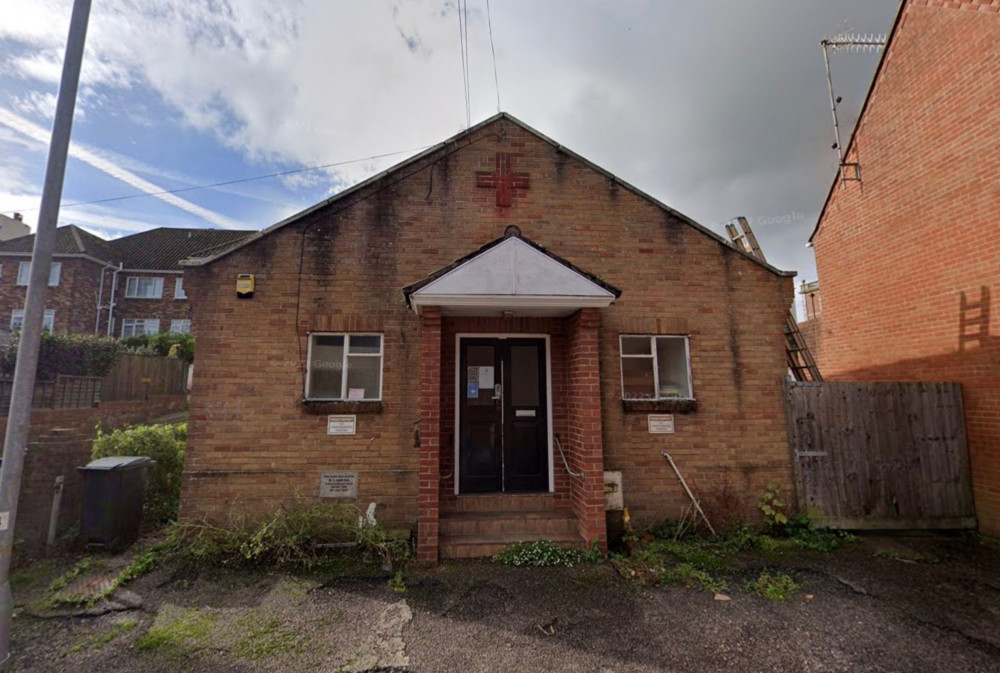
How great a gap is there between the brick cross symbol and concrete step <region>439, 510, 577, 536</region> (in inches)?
174

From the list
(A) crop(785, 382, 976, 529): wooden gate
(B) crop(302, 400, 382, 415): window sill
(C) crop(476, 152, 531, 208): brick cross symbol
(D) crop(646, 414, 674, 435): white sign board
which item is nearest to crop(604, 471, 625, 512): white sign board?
(D) crop(646, 414, 674, 435): white sign board

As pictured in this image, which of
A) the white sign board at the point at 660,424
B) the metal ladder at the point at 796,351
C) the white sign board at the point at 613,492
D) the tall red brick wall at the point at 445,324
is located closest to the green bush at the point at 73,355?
the tall red brick wall at the point at 445,324

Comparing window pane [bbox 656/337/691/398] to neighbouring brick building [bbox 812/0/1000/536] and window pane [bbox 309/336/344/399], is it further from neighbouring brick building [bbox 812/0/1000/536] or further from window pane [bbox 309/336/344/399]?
window pane [bbox 309/336/344/399]

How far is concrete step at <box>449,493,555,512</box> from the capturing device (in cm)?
571

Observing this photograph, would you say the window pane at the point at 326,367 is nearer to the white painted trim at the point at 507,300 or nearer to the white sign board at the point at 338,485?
the white sign board at the point at 338,485

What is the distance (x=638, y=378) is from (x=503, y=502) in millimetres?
2627

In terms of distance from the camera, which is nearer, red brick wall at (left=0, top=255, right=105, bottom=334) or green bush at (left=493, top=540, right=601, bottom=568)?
green bush at (left=493, top=540, right=601, bottom=568)

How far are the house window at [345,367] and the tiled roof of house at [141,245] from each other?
2068 centimetres

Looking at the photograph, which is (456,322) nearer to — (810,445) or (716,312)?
(716,312)

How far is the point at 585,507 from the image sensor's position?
5.19 m

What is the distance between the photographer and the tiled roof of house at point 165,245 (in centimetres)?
2425

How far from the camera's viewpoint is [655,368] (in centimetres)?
622

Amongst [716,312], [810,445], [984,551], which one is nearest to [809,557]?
[810,445]

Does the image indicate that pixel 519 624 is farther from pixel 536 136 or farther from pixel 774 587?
pixel 536 136
